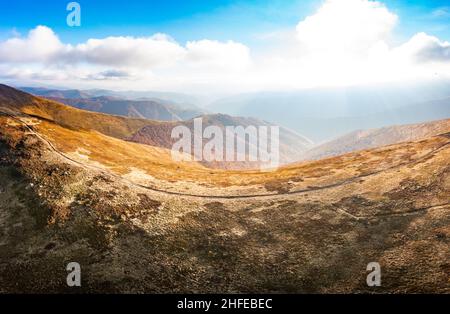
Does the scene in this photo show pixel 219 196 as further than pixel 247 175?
No

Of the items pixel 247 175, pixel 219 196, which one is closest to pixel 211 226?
pixel 219 196

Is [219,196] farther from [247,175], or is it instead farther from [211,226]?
[247,175]

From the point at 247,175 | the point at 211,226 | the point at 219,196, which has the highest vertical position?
the point at 247,175

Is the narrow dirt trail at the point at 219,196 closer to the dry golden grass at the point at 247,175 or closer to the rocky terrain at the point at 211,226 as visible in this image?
the rocky terrain at the point at 211,226

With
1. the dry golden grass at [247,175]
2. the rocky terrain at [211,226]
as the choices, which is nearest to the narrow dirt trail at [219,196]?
the rocky terrain at [211,226]

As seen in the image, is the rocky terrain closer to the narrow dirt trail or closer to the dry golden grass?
the narrow dirt trail

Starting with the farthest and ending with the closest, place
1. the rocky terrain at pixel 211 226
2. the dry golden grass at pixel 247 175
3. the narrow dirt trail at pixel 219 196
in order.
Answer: the dry golden grass at pixel 247 175 < the narrow dirt trail at pixel 219 196 < the rocky terrain at pixel 211 226

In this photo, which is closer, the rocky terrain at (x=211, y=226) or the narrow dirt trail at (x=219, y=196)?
the rocky terrain at (x=211, y=226)
